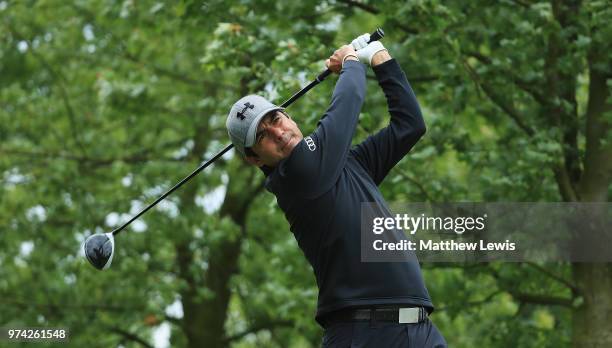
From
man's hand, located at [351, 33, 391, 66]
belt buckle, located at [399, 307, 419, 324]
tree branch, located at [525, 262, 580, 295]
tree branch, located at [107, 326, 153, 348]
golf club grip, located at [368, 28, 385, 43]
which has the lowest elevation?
belt buckle, located at [399, 307, 419, 324]

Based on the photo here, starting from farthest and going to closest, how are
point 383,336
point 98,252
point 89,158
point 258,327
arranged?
point 258,327, point 89,158, point 98,252, point 383,336

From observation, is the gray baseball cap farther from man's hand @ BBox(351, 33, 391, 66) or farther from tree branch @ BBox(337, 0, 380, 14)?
tree branch @ BBox(337, 0, 380, 14)

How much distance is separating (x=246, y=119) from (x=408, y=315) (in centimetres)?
111

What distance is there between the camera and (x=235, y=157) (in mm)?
11875

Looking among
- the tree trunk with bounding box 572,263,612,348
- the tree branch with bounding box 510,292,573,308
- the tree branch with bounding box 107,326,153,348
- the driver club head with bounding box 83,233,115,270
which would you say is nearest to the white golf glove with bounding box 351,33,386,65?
the driver club head with bounding box 83,233,115,270

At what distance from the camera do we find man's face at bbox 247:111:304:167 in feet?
13.3

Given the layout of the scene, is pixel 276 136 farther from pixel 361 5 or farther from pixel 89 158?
pixel 89 158

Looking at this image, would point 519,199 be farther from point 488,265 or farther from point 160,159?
point 160,159

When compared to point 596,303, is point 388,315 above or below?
below

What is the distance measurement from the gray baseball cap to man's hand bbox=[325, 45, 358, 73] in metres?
0.41

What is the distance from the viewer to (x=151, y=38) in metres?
12.0

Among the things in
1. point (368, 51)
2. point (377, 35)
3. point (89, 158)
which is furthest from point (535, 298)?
point (89, 158)

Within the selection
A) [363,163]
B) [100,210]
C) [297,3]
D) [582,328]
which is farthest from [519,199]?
[100,210]

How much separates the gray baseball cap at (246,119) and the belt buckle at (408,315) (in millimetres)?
985
